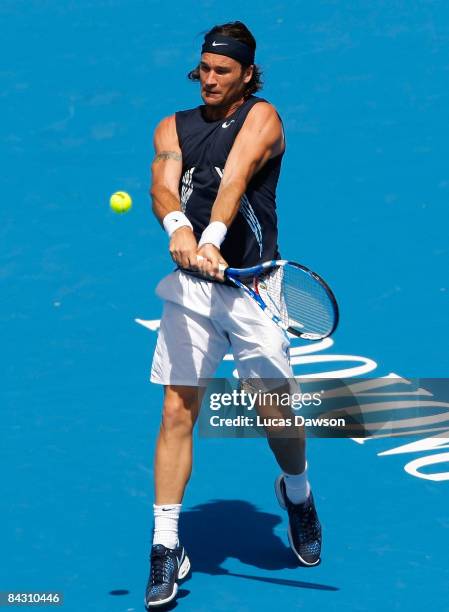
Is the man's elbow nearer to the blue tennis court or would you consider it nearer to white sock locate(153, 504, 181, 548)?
white sock locate(153, 504, 181, 548)

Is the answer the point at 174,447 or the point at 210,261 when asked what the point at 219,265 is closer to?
the point at 210,261

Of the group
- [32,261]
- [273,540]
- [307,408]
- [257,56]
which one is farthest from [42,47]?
[273,540]

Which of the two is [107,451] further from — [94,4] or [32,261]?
[94,4]

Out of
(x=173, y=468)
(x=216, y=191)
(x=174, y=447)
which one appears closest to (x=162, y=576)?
(x=173, y=468)

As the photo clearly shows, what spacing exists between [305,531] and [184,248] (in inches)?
67.1

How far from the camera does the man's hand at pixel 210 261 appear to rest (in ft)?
23.3

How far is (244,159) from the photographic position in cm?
735

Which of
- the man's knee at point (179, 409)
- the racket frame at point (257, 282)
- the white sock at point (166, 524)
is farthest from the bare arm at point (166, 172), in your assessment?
the white sock at point (166, 524)

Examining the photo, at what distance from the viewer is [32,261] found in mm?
10703

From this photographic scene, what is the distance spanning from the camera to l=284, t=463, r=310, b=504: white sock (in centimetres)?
779

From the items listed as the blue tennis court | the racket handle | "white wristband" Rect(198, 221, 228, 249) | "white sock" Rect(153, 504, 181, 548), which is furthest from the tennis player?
the blue tennis court

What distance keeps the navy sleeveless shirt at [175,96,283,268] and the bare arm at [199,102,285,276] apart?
76 millimetres

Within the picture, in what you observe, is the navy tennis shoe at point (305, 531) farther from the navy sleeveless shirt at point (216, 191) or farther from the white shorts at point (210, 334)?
the navy sleeveless shirt at point (216, 191)

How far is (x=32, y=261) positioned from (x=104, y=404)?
1890mm
